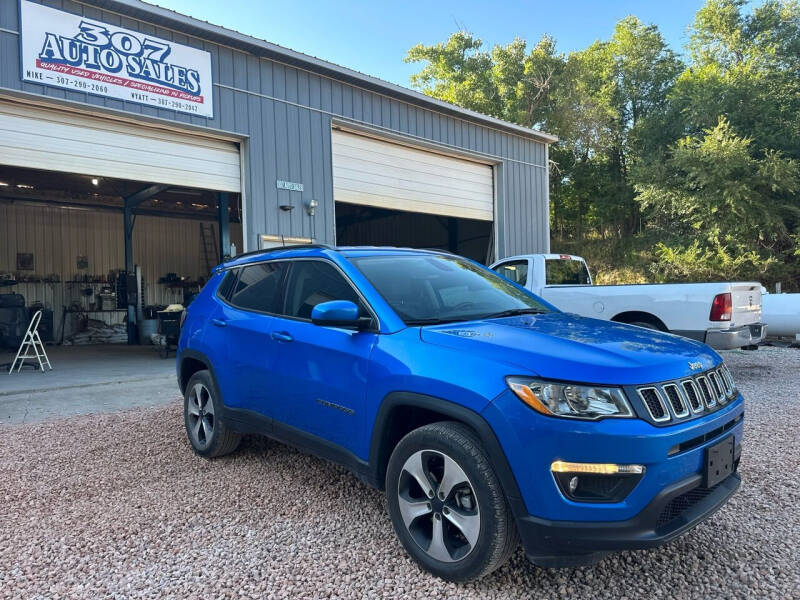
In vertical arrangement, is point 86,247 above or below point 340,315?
above

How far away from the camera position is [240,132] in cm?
969

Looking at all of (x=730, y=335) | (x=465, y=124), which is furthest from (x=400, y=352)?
(x=465, y=124)

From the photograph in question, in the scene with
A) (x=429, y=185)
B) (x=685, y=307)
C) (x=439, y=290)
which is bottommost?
(x=685, y=307)

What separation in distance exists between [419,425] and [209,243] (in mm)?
21426

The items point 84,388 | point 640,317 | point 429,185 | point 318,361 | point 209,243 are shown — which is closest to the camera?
point 318,361

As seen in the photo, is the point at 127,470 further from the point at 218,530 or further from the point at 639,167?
the point at 639,167

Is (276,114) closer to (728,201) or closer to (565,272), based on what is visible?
(565,272)

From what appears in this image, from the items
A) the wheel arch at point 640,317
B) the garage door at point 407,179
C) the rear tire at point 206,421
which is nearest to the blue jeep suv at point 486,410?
the rear tire at point 206,421

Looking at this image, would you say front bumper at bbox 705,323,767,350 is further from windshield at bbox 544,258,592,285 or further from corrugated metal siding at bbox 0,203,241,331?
corrugated metal siding at bbox 0,203,241,331

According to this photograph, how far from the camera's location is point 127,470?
13.6ft

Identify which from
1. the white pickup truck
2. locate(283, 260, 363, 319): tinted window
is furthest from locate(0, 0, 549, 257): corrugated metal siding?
locate(283, 260, 363, 319): tinted window

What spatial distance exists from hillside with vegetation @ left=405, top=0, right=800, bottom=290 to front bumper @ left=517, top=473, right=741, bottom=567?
76.9ft

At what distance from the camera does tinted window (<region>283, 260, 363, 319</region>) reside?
3.29 meters

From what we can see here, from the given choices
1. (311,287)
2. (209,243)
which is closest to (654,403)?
(311,287)
